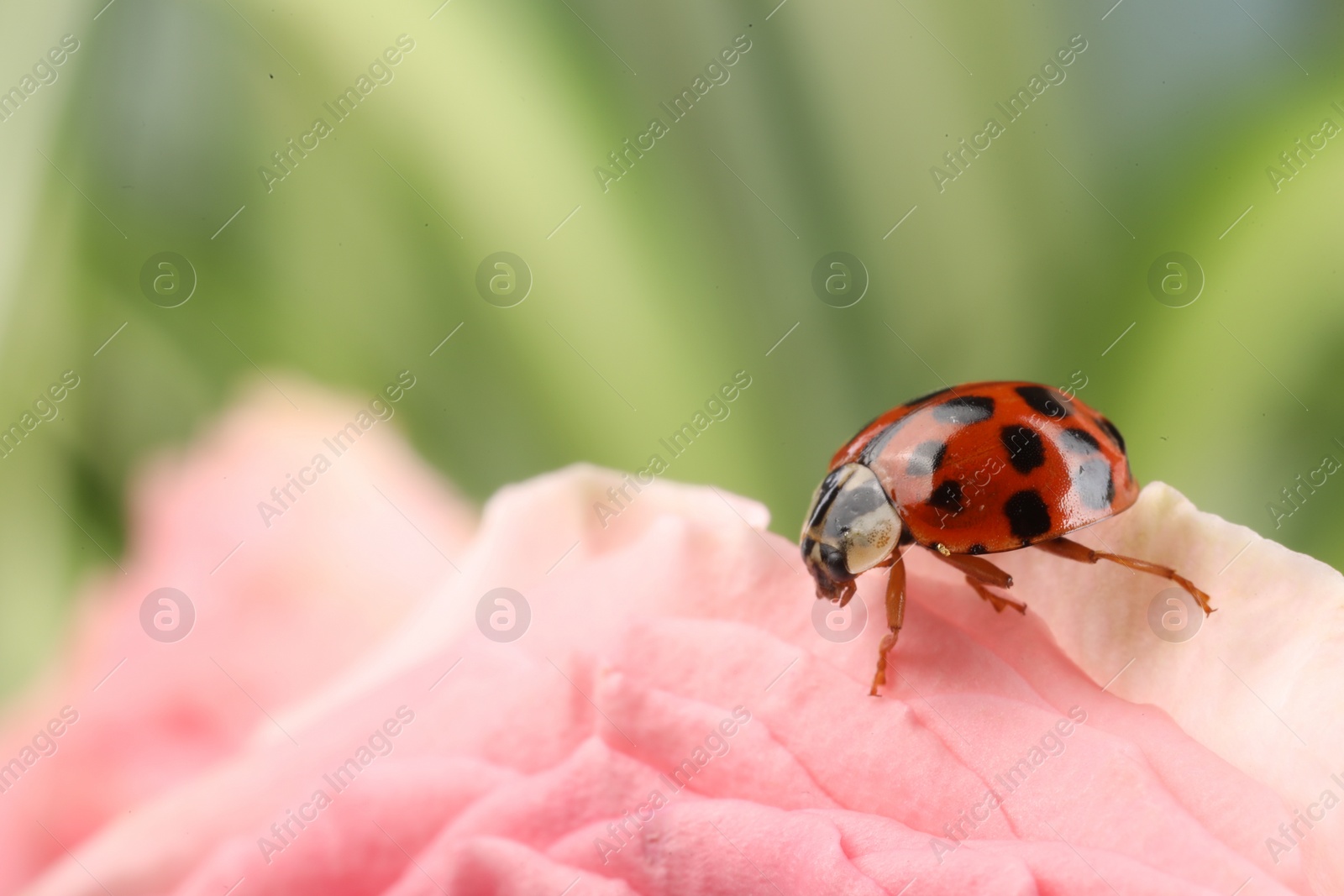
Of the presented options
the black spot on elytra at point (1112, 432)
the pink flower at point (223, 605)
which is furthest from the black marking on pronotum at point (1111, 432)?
the pink flower at point (223, 605)

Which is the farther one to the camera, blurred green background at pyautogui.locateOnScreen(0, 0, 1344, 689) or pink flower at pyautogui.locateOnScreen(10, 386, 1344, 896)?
blurred green background at pyautogui.locateOnScreen(0, 0, 1344, 689)

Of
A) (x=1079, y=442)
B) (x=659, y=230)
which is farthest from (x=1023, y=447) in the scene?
(x=659, y=230)

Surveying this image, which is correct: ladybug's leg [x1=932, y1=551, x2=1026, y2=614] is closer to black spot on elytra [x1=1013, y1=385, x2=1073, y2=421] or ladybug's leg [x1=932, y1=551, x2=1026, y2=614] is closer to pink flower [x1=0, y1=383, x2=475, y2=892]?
black spot on elytra [x1=1013, y1=385, x2=1073, y2=421]

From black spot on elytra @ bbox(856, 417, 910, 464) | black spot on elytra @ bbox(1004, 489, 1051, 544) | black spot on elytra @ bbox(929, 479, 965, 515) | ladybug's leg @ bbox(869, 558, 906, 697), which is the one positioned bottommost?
black spot on elytra @ bbox(1004, 489, 1051, 544)

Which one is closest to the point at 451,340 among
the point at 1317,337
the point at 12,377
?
the point at 12,377

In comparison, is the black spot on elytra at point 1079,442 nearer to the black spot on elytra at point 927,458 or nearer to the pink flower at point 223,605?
the black spot on elytra at point 927,458

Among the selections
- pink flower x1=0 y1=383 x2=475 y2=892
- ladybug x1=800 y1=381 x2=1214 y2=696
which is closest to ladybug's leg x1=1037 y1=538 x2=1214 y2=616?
ladybug x1=800 y1=381 x2=1214 y2=696
